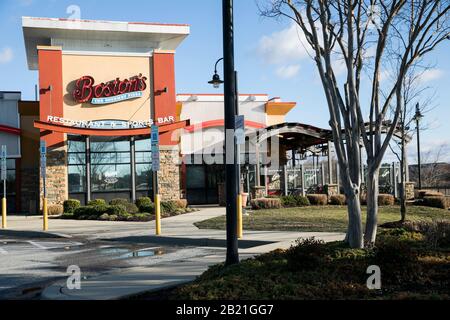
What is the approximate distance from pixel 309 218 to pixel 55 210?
533 inches

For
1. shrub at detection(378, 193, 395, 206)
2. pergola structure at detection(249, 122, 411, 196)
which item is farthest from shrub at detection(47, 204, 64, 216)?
shrub at detection(378, 193, 395, 206)

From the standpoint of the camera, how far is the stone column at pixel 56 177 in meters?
28.3

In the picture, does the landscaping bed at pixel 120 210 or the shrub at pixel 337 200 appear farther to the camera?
the shrub at pixel 337 200

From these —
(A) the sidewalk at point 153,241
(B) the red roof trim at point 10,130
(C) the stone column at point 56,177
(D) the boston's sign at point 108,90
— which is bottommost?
(A) the sidewalk at point 153,241

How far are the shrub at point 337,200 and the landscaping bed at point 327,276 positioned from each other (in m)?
17.9

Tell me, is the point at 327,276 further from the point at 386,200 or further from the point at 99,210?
the point at 386,200

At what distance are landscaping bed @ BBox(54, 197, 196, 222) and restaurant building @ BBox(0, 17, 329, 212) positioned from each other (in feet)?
10.8

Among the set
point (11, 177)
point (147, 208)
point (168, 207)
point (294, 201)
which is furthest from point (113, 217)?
point (11, 177)

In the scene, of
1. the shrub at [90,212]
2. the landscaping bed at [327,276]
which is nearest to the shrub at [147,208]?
the shrub at [90,212]

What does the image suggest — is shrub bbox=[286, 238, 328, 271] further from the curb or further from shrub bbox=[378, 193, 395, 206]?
shrub bbox=[378, 193, 395, 206]

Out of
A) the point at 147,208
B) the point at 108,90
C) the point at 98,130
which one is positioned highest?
the point at 108,90

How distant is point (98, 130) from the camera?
28.1 metres

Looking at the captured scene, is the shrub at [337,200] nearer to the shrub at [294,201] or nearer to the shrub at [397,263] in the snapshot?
the shrub at [294,201]

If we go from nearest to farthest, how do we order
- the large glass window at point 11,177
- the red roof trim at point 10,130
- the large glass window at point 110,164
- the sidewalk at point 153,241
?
the sidewalk at point 153,241
the red roof trim at point 10,130
the large glass window at point 110,164
the large glass window at point 11,177
